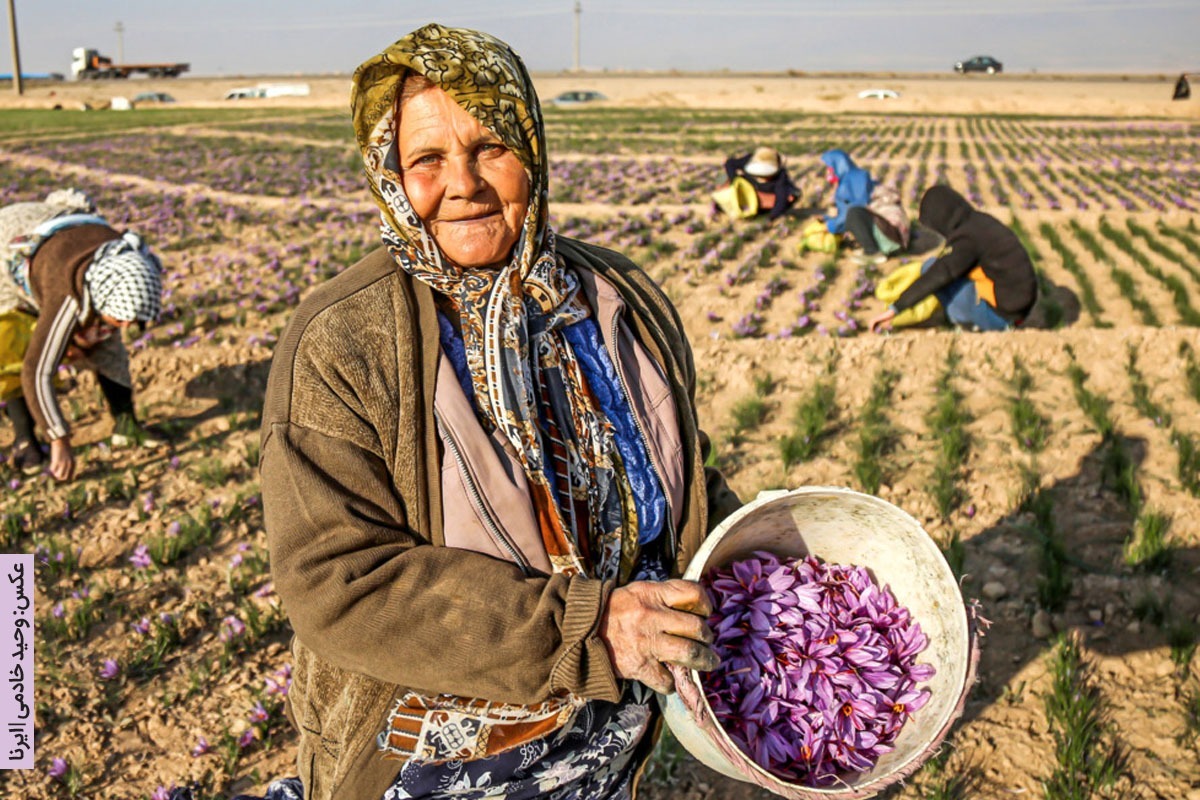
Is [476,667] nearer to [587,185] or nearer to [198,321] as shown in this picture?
[198,321]

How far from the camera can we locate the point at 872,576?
6.47 ft

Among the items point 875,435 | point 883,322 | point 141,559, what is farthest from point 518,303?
point 883,322

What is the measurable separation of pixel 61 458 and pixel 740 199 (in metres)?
8.10

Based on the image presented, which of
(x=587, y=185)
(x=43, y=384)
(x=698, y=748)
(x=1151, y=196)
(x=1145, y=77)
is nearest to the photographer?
(x=698, y=748)

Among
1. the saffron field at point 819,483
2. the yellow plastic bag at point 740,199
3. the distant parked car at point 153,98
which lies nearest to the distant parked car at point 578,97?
the distant parked car at point 153,98

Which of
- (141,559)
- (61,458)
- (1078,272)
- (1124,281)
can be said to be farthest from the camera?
(1078,272)

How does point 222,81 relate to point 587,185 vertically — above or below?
above

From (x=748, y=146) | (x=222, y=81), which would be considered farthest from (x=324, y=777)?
(x=222, y=81)

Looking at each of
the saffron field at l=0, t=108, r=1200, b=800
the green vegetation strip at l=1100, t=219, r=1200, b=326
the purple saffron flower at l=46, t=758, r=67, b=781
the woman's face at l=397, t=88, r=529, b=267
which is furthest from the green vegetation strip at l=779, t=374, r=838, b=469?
the green vegetation strip at l=1100, t=219, r=1200, b=326

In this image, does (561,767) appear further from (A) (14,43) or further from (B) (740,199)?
(A) (14,43)

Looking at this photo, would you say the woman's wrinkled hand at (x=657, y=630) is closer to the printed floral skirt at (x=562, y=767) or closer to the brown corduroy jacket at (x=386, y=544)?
the brown corduroy jacket at (x=386, y=544)

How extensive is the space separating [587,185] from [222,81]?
64083 millimetres

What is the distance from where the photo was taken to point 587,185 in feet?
46.1

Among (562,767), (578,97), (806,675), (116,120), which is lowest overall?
(562,767)
